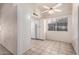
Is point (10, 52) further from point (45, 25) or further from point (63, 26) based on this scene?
point (63, 26)

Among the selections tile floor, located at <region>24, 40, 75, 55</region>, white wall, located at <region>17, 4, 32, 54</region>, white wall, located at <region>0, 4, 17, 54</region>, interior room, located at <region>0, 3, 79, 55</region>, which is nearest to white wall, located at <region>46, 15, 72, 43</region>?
interior room, located at <region>0, 3, 79, 55</region>

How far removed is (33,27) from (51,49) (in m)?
0.71

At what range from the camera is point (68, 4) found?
1674 millimetres

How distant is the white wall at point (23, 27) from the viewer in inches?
67.1

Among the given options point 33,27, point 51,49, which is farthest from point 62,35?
point 33,27

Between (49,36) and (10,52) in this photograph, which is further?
(49,36)

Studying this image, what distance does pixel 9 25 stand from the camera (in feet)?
5.84

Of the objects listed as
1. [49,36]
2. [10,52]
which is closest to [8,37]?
[10,52]

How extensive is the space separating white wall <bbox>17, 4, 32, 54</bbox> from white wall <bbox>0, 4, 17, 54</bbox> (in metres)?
0.11

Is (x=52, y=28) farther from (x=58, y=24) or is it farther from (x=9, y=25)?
(x=9, y=25)

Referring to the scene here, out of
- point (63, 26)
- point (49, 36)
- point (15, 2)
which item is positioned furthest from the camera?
point (49, 36)

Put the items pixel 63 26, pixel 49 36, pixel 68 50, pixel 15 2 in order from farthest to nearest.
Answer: pixel 49 36
pixel 63 26
pixel 68 50
pixel 15 2
